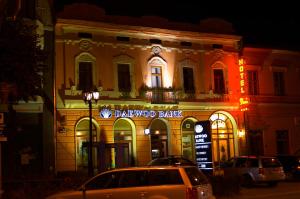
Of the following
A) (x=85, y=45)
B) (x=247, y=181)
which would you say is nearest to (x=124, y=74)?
(x=85, y=45)

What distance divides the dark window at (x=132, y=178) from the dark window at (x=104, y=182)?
7.4 inches

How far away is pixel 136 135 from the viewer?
3319 cm

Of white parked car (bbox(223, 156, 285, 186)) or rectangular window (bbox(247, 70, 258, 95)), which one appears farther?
rectangular window (bbox(247, 70, 258, 95))

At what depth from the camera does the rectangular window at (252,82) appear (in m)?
38.2

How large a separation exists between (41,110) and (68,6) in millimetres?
7028

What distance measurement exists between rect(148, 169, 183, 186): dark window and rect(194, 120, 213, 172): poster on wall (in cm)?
1240

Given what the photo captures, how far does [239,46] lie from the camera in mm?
37781

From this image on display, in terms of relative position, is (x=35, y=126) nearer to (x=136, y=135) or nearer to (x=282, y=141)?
(x=136, y=135)

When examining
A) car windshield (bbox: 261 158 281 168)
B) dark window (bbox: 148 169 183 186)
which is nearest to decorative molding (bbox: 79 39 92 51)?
car windshield (bbox: 261 158 281 168)

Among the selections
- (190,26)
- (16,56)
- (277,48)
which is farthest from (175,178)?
(277,48)

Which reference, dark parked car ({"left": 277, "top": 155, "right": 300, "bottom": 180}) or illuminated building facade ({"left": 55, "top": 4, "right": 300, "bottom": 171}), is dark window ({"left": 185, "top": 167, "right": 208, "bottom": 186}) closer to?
illuminated building facade ({"left": 55, "top": 4, "right": 300, "bottom": 171})

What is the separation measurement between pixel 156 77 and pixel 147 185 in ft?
66.5

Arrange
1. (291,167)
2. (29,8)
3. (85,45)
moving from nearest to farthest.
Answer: (29,8) < (291,167) < (85,45)

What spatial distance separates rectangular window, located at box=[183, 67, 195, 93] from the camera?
35.5m
